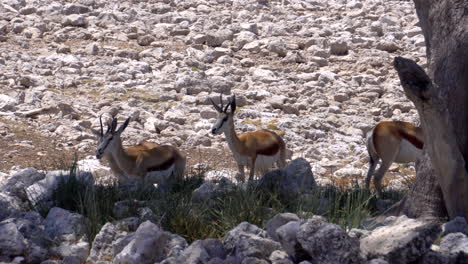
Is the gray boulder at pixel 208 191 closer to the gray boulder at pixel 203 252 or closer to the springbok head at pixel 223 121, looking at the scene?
the gray boulder at pixel 203 252

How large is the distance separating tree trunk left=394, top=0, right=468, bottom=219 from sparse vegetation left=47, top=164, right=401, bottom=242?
58 centimetres

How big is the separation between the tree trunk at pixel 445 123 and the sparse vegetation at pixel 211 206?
58 centimetres

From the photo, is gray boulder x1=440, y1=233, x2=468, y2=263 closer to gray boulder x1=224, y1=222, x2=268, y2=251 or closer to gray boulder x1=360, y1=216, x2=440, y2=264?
gray boulder x1=360, y1=216, x2=440, y2=264

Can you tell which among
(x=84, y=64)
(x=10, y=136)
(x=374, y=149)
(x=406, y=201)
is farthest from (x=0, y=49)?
(x=406, y=201)

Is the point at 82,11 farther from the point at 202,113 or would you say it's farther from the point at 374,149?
the point at 374,149

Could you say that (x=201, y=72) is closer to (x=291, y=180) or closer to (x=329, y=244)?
(x=291, y=180)

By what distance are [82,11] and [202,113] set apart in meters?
6.28

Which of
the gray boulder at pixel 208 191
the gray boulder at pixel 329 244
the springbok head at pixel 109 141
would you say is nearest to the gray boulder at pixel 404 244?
the gray boulder at pixel 329 244

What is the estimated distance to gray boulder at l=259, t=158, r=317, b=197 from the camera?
8630mm

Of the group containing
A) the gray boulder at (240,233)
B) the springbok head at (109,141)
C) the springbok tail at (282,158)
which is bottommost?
the springbok tail at (282,158)

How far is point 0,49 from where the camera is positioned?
16844mm

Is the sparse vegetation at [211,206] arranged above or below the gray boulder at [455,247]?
above

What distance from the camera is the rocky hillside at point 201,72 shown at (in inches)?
534

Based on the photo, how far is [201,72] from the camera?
16.0m
